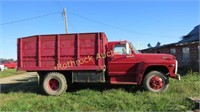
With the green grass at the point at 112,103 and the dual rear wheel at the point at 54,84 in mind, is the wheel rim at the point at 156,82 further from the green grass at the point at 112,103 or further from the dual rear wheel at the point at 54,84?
the dual rear wheel at the point at 54,84

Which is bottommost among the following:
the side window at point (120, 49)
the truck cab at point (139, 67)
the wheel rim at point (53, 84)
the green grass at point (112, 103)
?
the green grass at point (112, 103)

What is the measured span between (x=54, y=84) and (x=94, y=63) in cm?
198

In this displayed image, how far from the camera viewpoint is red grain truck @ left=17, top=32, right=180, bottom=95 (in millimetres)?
11750

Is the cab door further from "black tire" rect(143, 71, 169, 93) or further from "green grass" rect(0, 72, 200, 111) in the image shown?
"green grass" rect(0, 72, 200, 111)

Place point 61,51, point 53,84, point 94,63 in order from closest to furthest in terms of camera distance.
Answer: point 94,63, point 61,51, point 53,84

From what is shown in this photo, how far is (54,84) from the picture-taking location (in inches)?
495

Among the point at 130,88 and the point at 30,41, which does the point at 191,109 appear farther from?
the point at 30,41

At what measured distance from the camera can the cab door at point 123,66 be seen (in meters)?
12.0

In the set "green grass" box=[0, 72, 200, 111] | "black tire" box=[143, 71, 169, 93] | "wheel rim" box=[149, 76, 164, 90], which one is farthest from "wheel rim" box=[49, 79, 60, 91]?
"wheel rim" box=[149, 76, 164, 90]

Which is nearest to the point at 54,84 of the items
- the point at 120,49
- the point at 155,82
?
the point at 120,49

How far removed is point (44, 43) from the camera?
41.1ft

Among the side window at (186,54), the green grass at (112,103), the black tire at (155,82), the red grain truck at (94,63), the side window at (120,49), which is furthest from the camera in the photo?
the side window at (186,54)

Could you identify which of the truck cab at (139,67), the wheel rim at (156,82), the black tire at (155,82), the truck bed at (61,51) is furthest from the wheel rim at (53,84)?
the wheel rim at (156,82)

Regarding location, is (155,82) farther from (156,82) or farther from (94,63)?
(94,63)
